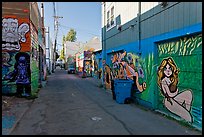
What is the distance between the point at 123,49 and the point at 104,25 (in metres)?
5.37

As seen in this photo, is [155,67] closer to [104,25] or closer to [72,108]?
[72,108]

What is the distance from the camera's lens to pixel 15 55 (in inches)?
519

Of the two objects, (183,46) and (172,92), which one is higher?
(183,46)

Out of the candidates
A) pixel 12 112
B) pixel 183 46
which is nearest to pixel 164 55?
pixel 183 46

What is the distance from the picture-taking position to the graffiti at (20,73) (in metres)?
13.2

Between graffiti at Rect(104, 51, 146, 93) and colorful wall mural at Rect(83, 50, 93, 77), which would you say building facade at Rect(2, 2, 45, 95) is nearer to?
graffiti at Rect(104, 51, 146, 93)

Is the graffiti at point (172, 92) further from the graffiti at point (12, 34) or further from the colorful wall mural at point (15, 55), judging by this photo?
the graffiti at point (12, 34)

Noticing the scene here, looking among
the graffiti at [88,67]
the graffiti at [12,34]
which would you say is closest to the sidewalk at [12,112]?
the graffiti at [12,34]

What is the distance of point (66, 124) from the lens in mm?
7387

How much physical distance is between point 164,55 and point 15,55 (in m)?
8.12

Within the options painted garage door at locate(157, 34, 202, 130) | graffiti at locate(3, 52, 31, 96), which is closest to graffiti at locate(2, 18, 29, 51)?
graffiti at locate(3, 52, 31, 96)

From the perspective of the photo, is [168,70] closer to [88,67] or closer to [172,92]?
[172,92]

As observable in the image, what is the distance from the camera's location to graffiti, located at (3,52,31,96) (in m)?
13.2

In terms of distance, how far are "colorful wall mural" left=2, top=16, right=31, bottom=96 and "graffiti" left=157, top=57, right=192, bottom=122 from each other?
7.57 metres
